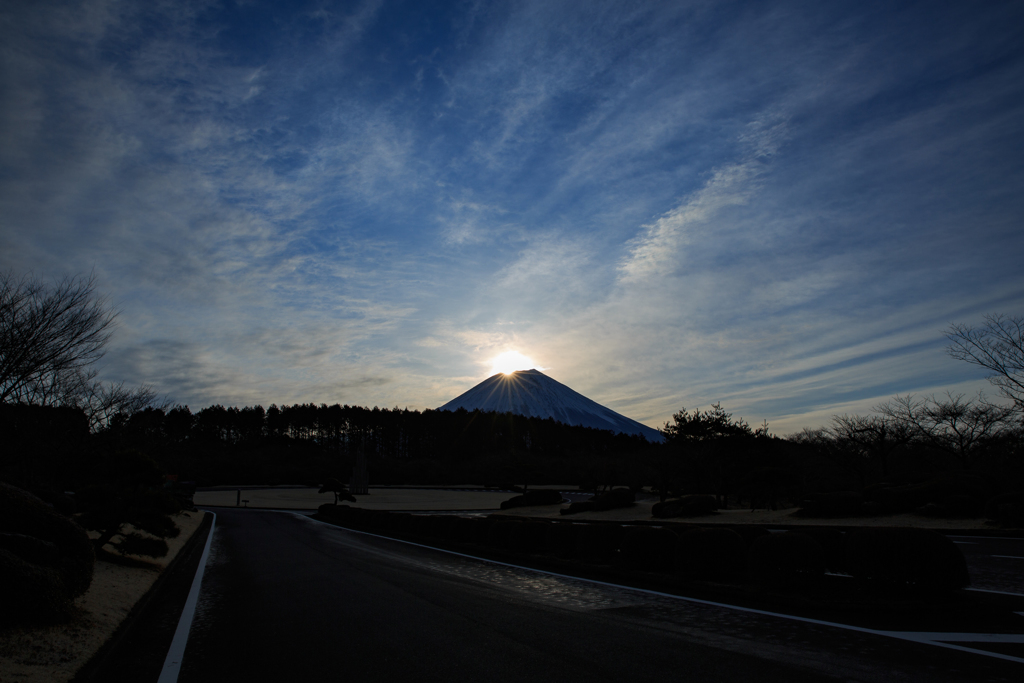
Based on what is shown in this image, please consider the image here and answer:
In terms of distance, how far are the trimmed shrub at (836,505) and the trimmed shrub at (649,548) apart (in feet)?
53.5

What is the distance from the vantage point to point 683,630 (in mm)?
5965

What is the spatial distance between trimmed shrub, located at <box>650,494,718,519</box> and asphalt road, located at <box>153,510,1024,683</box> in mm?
18999

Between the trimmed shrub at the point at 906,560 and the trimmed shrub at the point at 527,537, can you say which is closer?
the trimmed shrub at the point at 906,560

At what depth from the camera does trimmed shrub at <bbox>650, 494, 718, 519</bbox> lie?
87.0 ft

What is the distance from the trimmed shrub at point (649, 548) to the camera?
9492mm

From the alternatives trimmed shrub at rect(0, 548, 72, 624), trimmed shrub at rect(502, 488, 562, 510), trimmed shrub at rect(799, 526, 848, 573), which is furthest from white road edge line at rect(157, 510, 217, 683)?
trimmed shrub at rect(502, 488, 562, 510)

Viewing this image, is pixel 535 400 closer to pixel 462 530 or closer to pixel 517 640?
pixel 462 530

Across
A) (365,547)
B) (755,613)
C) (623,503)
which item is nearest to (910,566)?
(755,613)

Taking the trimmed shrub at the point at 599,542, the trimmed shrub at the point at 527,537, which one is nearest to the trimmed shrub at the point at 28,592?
the trimmed shrub at the point at 599,542

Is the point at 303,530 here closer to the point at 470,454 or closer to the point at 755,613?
the point at 755,613

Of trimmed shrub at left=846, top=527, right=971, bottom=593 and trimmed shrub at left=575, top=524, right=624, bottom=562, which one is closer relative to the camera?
trimmed shrub at left=846, top=527, right=971, bottom=593

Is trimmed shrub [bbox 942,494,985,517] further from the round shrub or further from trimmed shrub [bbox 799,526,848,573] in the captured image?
the round shrub

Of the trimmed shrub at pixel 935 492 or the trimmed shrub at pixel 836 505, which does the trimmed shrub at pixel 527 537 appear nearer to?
the trimmed shrub at pixel 836 505

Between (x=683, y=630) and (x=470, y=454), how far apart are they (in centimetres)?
9082
